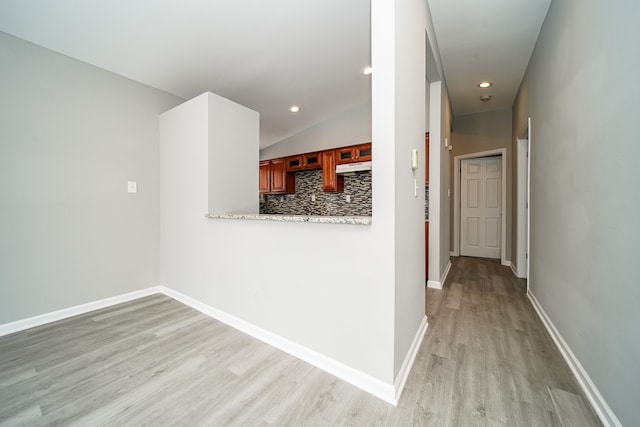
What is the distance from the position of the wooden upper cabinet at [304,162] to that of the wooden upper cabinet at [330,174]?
129 mm

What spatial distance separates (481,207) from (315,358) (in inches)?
181

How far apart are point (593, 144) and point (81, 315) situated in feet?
13.4

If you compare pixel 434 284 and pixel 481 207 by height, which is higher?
pixel 481 207

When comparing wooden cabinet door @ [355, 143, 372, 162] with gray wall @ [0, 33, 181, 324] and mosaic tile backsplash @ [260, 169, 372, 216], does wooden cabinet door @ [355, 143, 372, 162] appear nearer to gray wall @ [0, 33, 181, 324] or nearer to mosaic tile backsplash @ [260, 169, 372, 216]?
mosaic tile backsplash @ [260, 169, 372, 216]

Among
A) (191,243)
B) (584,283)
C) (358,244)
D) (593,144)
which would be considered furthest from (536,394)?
(191,243)

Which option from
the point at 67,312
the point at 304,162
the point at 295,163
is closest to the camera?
the point at 67,312

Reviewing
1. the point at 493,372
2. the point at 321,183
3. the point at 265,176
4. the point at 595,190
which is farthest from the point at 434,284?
the point at 265,176

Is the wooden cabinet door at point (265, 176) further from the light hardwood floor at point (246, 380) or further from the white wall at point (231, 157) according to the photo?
the light hardwood floor at point (246, 380)

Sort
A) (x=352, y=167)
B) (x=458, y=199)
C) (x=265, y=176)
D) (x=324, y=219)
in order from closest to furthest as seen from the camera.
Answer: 1. (x=324, y=219)
2. (x=352, y=167)
3. (x=458, y=199)
4. (x=265, y=176)

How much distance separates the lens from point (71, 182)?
2.39 m

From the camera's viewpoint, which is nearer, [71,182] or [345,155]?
[71,182]

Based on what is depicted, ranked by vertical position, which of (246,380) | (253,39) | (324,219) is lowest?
(246,380)

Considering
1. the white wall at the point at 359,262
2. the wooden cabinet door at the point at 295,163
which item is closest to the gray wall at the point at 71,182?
the white wall at the point at 359,262

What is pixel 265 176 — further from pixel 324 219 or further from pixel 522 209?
pixel 522 209
